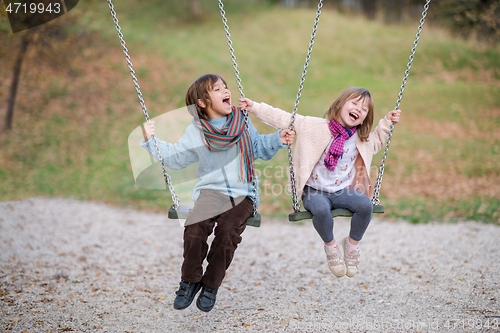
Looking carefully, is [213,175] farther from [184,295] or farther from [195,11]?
[195,11]

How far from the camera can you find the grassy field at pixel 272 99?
8.64 meters

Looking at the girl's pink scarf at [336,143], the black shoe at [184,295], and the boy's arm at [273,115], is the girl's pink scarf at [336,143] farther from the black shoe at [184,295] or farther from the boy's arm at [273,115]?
the black shoe at [184,295]

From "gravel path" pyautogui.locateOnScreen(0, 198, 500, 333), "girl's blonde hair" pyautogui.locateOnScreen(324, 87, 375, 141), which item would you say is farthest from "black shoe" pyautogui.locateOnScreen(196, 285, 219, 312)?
"girl's blonde hair" pyautogui.locateOnScreen(324, 87, 375, 141)

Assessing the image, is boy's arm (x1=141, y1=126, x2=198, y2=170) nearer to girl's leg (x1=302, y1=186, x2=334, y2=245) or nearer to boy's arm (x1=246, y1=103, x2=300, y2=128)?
boy's arm (x1=246, y1=103, x2=300, y2=128)

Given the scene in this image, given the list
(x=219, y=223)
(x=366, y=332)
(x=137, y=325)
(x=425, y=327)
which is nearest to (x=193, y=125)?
(x=219, y=223)

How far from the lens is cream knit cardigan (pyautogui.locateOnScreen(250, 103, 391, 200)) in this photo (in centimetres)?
345

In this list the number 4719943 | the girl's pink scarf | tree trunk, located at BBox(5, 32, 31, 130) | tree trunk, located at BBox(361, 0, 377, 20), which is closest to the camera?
the girl's pink scarf

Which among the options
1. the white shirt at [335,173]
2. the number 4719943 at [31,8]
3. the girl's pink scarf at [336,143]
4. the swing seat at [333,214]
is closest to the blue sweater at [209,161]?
the swing seat at [333,214]

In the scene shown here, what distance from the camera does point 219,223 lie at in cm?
320

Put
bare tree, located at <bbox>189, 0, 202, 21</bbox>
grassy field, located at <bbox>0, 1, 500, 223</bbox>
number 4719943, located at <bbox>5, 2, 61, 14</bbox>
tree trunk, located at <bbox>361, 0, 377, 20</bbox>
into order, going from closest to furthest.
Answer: grassy field, located at <bbox>0, 1, 500, 223</bbox>, number 4719943, located at <bbox>5, 2, 61, 14</bbox>, bare tree, located at <bbox>189, 0, 202, 21</bbox>, tree trunk, located at <bbox>361, 0, 377, 20</bbox>

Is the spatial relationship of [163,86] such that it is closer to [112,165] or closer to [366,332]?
[112,165]

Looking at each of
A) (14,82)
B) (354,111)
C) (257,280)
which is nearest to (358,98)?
(354,111)

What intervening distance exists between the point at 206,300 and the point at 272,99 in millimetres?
10505

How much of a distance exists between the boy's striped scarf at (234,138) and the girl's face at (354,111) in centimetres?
78
